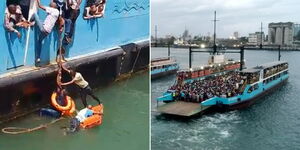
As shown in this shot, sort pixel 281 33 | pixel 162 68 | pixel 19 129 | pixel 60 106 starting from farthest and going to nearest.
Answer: pixel 281 33
pixel 162 68
pixel 60 106
pixel 19 129

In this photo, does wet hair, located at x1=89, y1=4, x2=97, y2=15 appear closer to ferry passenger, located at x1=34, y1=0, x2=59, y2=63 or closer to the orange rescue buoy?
ferry passenger, located at x1=34, y1=0, x2=59, y2=63

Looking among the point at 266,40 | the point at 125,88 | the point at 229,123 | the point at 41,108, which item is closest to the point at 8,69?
the point at 41,108

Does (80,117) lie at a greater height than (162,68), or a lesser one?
greater

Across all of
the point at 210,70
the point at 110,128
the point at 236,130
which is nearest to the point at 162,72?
the point at 210,70

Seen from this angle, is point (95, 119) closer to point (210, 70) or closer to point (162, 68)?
point (210, 70)

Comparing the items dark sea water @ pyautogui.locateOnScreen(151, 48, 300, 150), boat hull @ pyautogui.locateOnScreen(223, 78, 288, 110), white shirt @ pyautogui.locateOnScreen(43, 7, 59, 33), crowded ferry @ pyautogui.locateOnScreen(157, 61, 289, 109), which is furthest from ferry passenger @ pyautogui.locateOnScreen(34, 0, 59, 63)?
boat hull @ pyautogui.locateOnScreen(223, 78, 288, 110)

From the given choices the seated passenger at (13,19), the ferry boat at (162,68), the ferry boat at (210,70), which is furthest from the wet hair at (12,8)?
Answer: the ferry boat at (162,68)
